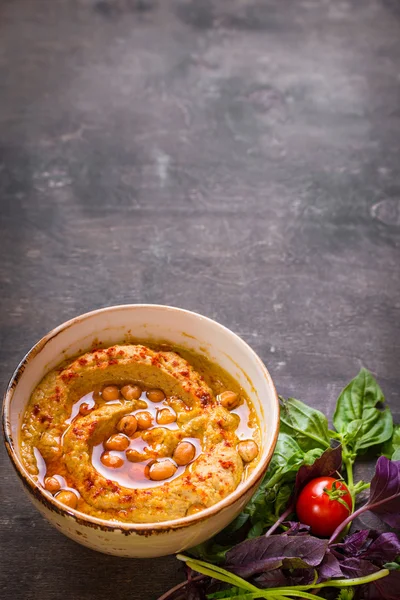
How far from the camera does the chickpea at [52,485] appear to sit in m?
1.74

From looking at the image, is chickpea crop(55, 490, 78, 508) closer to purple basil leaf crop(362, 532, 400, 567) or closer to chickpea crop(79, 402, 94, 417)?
chickpea crop(79, 402, 94, 417)

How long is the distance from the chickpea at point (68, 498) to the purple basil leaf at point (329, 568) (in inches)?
23.0

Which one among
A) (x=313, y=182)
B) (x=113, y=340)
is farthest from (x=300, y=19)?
(x=113, y=340)

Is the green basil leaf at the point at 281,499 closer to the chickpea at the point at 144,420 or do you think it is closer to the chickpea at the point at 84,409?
the chickpea at the point at 144,420

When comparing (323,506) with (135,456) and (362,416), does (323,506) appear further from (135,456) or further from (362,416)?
(135,456)

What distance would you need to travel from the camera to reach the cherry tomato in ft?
6.31

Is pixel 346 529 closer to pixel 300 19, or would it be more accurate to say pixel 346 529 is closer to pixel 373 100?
pixel 373 100

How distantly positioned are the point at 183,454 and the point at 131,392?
0.22 meters

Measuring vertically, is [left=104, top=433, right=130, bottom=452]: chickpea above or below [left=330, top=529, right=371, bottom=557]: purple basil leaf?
above

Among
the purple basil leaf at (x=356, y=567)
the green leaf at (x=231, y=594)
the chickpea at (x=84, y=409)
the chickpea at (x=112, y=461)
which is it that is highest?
the chickpea at (x=84, y=409)

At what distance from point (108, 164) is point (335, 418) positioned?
52.8 inches

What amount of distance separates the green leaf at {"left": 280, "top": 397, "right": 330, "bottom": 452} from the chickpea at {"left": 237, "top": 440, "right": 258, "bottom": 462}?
0.26m

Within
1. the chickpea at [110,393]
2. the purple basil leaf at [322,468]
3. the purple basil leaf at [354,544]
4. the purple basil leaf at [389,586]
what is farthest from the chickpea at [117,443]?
the purple basil leaf at [389,586]

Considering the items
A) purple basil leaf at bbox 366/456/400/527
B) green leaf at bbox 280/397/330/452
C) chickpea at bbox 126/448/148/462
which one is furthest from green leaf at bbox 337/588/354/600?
chickpea at bbox 126/448/148/462
